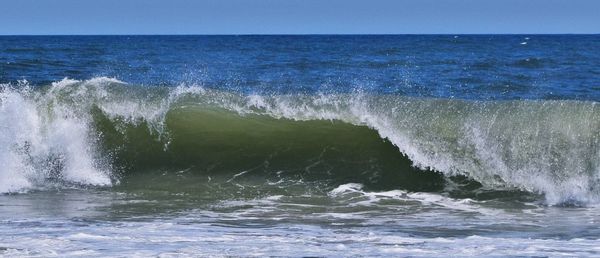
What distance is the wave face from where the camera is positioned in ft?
31.8

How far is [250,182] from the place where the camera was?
10.1m

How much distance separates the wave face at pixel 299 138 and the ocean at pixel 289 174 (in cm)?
2

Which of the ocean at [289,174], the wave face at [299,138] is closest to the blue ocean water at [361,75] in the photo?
the wave face at [299,138]

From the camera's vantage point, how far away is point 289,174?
10.4 m

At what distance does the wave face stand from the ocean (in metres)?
0.02

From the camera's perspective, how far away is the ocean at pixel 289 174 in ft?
20.8

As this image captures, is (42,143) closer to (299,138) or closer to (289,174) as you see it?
(289,174)

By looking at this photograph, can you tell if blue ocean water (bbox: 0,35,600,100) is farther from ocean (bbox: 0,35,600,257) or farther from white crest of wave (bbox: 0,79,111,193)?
white crest of wave (bbox: 0,79,111,193)

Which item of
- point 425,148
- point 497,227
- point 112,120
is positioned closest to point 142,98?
point 112,120

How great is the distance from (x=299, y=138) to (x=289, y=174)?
86 centimetres

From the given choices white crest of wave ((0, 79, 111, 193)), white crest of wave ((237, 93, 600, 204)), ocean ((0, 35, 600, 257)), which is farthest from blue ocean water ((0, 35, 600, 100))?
white crest of wave ((0, 79, 111, 193))

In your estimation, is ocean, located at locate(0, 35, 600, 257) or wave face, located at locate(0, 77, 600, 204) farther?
wave face, located at locate(0, 77, 600, 204)

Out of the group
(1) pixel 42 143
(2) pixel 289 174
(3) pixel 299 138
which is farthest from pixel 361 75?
(1) pixel 42 143

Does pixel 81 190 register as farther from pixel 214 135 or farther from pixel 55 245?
pixel 55 245
